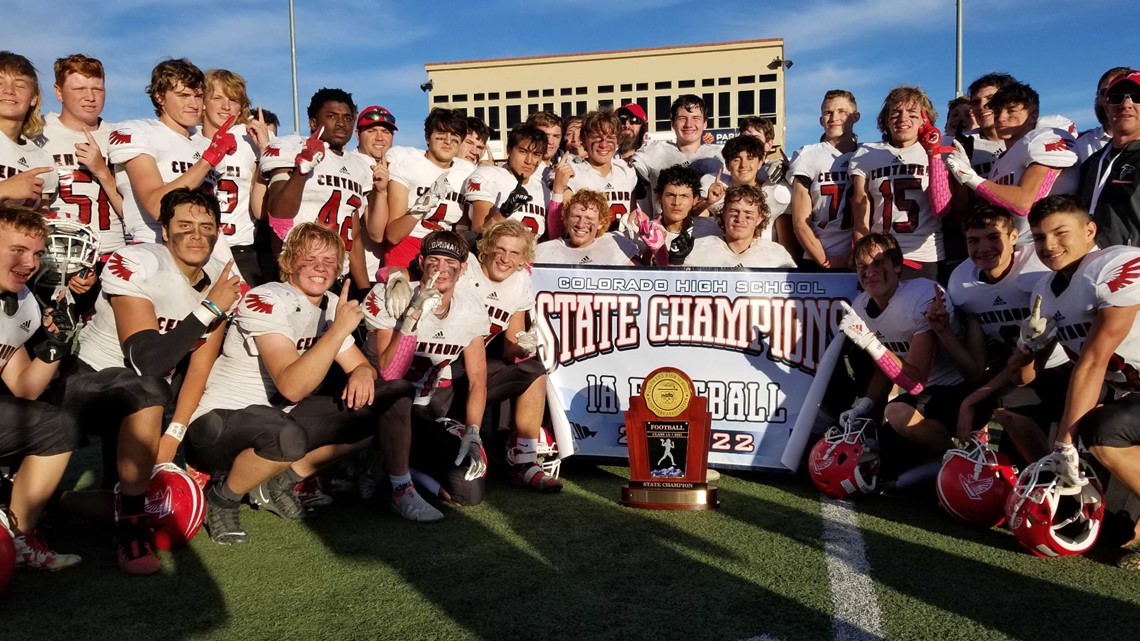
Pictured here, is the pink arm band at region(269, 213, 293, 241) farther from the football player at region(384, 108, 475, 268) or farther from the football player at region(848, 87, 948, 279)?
the football player at region(848, 87, 948, 279)

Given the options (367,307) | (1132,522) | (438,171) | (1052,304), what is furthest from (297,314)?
(1132,522)

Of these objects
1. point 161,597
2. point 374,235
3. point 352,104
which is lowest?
point 161,597

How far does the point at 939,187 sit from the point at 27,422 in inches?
190

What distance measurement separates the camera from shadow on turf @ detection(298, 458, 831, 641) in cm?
289

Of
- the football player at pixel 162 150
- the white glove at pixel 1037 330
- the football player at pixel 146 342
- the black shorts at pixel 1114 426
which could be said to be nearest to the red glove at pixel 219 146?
the football player at pixel 162 150

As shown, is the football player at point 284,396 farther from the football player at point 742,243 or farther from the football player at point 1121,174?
the football player at point 1121,174

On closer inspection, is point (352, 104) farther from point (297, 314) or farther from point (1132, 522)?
point (1132, 522)

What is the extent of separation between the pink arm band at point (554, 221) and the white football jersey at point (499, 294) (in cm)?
88

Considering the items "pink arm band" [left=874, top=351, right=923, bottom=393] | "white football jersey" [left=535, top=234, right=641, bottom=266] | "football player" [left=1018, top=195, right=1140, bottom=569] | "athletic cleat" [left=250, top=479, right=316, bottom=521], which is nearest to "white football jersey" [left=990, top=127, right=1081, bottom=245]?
"football player" [left=1018, top=195, right=1140, bottom=569]

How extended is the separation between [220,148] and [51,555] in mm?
2154

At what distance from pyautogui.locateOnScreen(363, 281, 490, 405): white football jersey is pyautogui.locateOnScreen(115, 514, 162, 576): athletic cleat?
1.42 meters

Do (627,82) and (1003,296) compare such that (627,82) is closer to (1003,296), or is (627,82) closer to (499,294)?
(499,294)

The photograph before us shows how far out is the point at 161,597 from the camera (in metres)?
3.23

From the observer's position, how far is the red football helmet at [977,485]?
3863 mm
